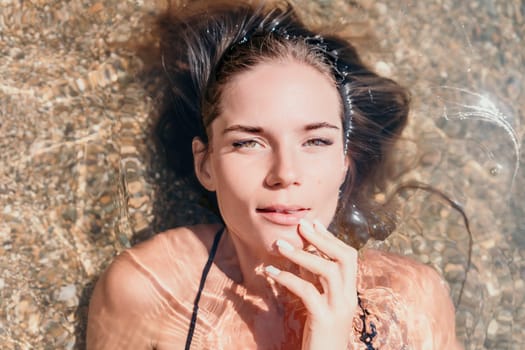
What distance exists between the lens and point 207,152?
9.66 ft

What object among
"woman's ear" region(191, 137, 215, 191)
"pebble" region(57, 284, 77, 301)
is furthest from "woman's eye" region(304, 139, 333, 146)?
"pebble" region(57, 284, 77, 301)

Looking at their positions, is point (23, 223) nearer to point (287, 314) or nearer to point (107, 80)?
point (107, 80)

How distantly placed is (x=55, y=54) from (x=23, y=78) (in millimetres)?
222

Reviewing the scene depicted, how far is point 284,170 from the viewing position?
248cm

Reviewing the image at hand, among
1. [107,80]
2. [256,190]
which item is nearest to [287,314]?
[256,190]

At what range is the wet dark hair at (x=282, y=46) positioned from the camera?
308 cm

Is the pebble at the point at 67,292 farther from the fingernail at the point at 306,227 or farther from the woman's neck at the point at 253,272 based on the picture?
the fingernail at the point at 306,227

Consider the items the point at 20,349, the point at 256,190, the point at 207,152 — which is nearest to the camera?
the point at 256,190

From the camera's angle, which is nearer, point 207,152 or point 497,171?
point 207,152

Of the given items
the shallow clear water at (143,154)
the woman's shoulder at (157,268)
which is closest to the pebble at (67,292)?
the shallow clear water at (143,154)

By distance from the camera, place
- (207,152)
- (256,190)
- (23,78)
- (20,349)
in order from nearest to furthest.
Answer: (256,190)
(207,152)
(20,349)
(23,78)

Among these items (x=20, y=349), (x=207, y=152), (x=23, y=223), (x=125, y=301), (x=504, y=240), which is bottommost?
(x=20, y=349)

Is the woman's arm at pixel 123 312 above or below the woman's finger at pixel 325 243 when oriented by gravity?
below

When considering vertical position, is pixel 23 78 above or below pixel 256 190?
above
